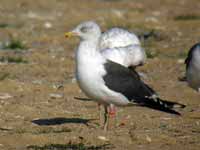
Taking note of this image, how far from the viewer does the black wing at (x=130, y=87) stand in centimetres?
1038

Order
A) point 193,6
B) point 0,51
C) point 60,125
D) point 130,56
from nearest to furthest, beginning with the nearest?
point 60,125 < point 130,56 < point 0,51 < point 193,6

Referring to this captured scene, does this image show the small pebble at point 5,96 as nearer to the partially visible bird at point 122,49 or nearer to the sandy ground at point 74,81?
the sandy ground at point 74,81

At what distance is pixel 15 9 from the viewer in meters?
24.1

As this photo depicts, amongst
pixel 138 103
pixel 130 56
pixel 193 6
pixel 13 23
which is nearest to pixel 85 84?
pixel 138 103

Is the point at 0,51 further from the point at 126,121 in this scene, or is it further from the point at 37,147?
the point at 37,147

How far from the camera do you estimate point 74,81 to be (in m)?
14.2

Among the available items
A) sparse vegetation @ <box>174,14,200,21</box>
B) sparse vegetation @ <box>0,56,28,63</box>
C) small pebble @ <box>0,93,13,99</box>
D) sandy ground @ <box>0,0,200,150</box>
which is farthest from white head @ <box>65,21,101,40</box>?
sparse vegetation @ <box>174,14,200,21</box>

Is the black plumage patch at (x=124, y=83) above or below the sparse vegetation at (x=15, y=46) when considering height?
below

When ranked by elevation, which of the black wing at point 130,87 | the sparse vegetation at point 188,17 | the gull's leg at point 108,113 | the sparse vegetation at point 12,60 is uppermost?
the sparse vegetation at point 188,17

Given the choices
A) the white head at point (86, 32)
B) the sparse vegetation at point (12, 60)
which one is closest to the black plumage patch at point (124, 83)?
the white head at point (86, 32)

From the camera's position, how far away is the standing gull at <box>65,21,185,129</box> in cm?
1014

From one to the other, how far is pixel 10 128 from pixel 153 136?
1.75 m

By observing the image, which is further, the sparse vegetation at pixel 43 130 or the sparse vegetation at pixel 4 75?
the sparse vegetation at pixel 4 75

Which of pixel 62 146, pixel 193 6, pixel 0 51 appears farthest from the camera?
pixel 193 6
